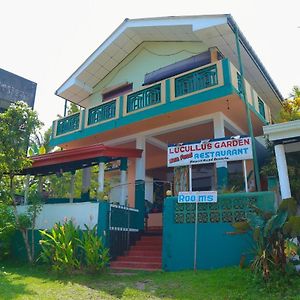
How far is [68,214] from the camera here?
977 centimetres

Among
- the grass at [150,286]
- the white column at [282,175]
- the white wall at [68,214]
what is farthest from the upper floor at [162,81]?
the grass at [150,286]

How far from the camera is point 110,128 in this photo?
39.1 ft

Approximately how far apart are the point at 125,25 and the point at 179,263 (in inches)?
373

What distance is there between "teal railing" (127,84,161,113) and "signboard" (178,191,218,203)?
3888 mm

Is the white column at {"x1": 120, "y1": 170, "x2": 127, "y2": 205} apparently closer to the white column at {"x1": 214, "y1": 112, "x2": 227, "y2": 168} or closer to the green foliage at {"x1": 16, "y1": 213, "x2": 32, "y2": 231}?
the green foliage at {"x1": 16, "y1": 213, "x2": 32, "y2": 231}

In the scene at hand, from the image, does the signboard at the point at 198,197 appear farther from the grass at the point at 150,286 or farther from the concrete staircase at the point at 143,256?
the concrete staircase at the point at 143,256

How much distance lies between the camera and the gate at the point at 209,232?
23.7ft

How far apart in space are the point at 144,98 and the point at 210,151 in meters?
3.86

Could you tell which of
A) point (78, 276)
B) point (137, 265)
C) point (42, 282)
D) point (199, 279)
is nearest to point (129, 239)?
point (137, 265)

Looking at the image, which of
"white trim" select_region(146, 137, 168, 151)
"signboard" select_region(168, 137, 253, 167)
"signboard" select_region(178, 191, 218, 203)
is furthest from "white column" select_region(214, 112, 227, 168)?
"white trim" select_region(146, 137, 168, 151)

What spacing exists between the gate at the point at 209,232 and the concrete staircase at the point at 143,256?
0.76m

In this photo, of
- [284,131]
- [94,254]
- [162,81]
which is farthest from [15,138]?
[284,131]

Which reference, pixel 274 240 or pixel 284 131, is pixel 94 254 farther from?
pixel 284 131

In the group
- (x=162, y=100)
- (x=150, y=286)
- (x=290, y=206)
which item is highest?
(x=162, y=100)
